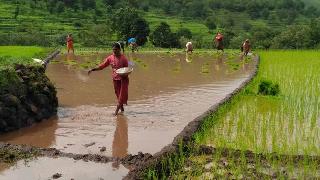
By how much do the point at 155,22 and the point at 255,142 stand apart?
48.7 meters

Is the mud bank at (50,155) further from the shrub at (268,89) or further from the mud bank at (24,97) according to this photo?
the shrub at (268,89)

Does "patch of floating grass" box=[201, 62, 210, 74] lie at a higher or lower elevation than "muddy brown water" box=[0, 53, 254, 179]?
lower

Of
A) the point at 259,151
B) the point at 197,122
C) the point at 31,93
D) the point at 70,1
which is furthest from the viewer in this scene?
the point at 70,1

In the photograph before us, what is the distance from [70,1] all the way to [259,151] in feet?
168

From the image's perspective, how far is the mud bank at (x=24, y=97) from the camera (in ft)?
29.2

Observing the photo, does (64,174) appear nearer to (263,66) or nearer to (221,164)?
(221,164)

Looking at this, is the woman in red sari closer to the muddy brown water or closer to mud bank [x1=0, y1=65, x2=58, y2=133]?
the muddy brown water

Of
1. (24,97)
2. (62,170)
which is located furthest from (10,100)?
(62,170)

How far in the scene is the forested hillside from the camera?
1443 inches

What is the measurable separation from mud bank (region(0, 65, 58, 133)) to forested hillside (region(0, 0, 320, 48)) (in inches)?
1019

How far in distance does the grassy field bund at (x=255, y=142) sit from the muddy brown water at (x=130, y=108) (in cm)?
68

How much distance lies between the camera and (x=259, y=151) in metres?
7.34

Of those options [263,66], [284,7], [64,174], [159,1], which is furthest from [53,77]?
[284,7]

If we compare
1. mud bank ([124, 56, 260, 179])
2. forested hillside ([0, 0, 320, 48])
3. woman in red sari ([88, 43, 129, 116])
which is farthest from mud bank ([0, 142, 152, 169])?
forested hillside ([0, 0, 320, 48])
